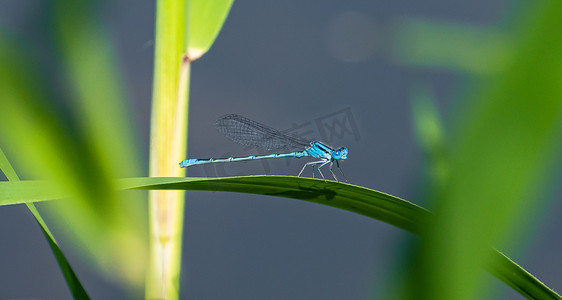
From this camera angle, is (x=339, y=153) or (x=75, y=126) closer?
(x=75, y=126)

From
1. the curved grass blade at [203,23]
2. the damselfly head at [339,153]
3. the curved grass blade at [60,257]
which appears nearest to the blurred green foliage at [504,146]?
the curved grass blade at [60,257]

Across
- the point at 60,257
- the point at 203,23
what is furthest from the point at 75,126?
the point at 203,23

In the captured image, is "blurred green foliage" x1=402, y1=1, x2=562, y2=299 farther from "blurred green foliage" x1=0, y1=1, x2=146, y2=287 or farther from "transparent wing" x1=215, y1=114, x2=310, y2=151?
"transparent wing" x1=215, y1=114, x2=310, y2=151

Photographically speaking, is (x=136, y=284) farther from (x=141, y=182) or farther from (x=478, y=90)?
(x=478, y=90)

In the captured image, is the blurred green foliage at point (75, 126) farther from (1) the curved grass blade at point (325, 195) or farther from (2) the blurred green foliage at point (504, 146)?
(2) the blurred green foliage at point (504, 146)

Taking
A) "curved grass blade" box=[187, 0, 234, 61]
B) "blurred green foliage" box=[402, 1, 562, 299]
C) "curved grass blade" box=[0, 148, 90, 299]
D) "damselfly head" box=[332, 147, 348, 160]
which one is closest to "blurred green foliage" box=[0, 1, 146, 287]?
"curved grass blade" box=[0, 148, 90, 299]

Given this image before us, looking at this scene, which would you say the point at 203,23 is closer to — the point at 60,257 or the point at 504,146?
the point at 60,257

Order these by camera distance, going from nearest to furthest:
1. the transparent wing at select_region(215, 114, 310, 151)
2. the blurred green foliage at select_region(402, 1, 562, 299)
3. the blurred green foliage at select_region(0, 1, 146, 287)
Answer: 1. the blurred green foliage at select_region(402, 1, 562, 299)
2. the blurred green foliage at select_region(0, 1, 146, 287)
3. the transparent wing at select_region(215, 114, 310, 151)
